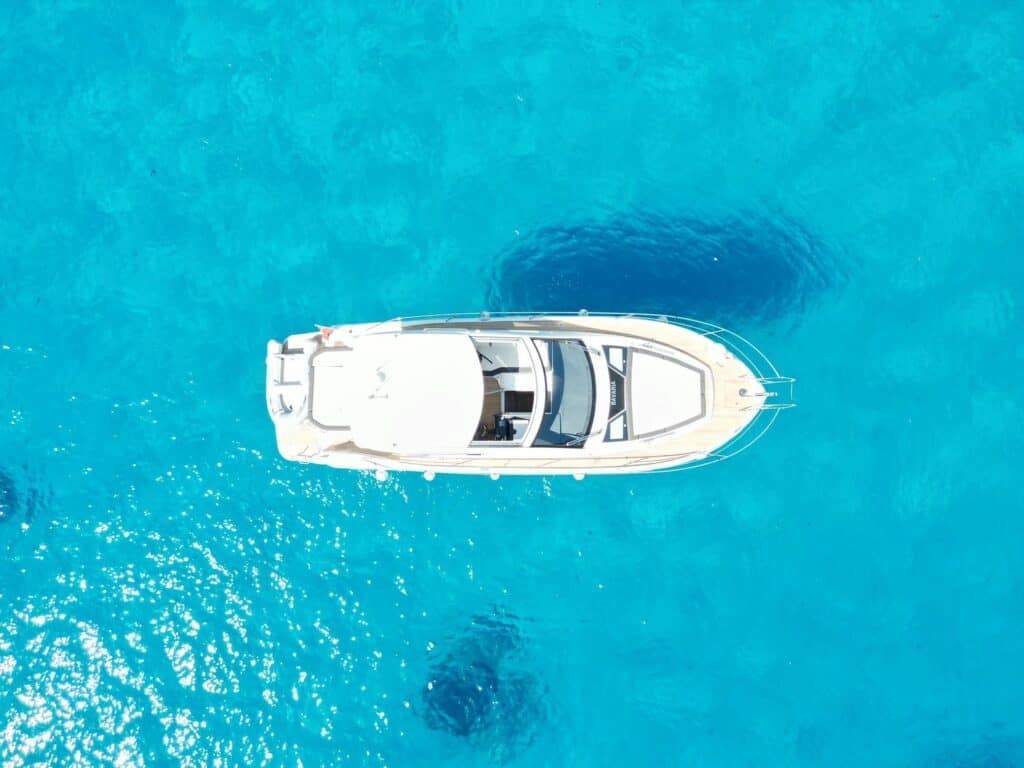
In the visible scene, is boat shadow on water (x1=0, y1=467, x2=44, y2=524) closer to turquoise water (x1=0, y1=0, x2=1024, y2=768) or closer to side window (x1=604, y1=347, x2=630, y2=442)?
turquoise water (x1=0, y1=0, x2=1024, y2=768)

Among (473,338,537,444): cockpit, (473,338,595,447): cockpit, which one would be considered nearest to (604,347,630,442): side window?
(473,338,595,447): cockpit

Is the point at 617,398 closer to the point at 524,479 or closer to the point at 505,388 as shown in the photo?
the point at 505,388

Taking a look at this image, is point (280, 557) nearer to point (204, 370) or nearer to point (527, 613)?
point (204, 370)

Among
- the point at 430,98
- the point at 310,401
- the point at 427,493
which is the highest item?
the point at 430,98

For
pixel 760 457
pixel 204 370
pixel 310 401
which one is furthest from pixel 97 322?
pixel 760 457

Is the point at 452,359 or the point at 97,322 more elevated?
the point at 97,322

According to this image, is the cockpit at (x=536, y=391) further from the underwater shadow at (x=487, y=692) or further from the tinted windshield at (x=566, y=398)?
the underwater shadow at (x=487, y=692)

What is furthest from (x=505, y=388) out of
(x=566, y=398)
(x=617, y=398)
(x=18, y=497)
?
(x=18, y=497)
